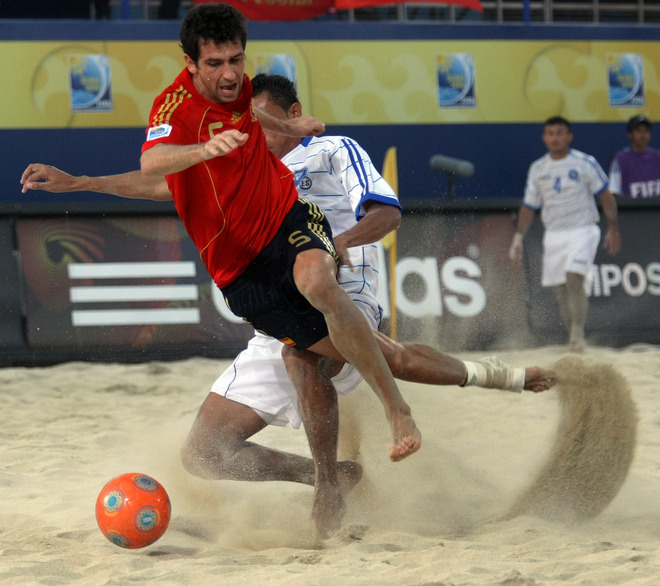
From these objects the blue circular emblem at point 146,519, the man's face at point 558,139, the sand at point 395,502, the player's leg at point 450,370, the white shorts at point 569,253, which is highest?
the man's face at point 558,139

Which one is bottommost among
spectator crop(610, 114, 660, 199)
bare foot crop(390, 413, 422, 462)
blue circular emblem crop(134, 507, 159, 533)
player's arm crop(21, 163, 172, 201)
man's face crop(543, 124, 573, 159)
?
blue circular emblem crop(134, 507, 159, 533)

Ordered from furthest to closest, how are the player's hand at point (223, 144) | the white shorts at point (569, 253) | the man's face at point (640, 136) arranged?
the man's face at point (640, 136) < the white shorts at point (569, 253) < the player's hand at point (223, 144)

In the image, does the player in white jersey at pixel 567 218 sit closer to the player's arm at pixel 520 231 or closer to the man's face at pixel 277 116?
the player's arm at pixel 520 231

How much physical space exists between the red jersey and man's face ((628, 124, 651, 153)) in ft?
21.7

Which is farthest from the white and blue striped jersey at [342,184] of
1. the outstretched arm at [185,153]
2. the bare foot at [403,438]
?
the outstretched arm at [185,153]

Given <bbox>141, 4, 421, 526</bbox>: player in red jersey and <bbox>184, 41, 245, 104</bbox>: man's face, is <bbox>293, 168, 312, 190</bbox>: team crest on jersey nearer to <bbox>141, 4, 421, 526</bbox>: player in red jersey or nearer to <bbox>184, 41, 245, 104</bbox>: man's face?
<bbox>141, 4, 421, 526</bbox>: player in red jersey

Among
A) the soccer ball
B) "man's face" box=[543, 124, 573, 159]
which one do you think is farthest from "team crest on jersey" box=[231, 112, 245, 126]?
"man's face" box=[543, 124, 573, 159]

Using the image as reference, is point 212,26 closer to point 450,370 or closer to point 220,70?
point 220,70

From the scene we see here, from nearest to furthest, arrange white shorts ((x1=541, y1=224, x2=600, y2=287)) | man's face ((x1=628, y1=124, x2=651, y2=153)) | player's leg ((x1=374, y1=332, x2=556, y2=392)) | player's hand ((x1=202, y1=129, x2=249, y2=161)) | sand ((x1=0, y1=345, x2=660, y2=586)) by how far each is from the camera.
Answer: player's hand ((x1=202, y1=129, x2=249, y2=161)) → sand ((x1=0, y1=345, x2=660, y2=586)) → player's leg ((x1=374, y1=332, x2=556, y2=392)) → white shorts ((x1=541, y1=224, x2=600, y2=287)) → man's face ((x1=628, y1=124, x2=651, y2=153))

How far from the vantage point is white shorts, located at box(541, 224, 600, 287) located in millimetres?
8102

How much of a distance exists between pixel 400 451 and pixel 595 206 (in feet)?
18.6

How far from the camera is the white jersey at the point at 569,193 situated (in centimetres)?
829

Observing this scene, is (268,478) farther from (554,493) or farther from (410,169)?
(410,169)

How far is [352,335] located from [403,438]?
A: 1.35ft
